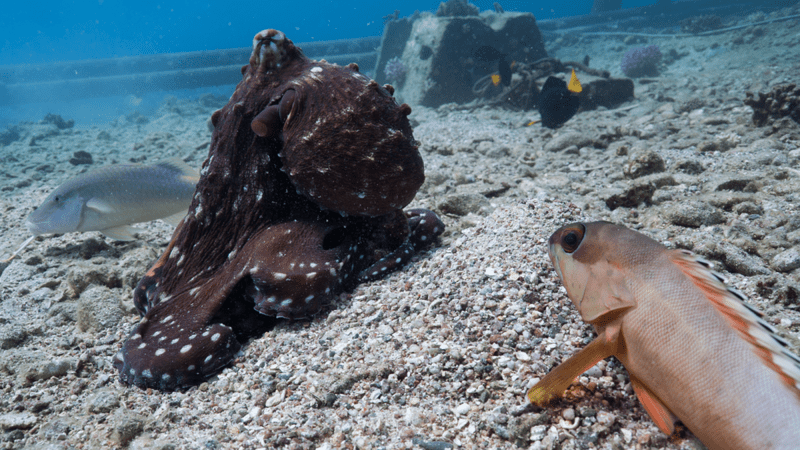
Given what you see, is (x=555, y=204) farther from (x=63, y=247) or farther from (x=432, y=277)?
(x=63, y=247)

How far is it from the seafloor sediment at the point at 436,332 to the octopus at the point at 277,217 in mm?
190

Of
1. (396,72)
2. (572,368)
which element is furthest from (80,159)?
(396,72)

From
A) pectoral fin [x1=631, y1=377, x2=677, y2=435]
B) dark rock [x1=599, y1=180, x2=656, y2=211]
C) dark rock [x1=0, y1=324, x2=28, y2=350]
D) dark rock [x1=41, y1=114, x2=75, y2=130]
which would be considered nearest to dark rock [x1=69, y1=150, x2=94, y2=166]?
dark rock [x1=0, y1=324, x2=28, y2=350]

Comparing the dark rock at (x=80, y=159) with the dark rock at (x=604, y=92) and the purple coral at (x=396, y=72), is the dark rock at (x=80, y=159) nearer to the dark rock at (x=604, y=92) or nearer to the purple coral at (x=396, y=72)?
the purple coral at (x=396, y=72)

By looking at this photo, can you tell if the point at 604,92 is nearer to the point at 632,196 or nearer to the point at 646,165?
the point at 646,165

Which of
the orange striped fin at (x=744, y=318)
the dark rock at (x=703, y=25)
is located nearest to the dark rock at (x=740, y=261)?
the orange striped fin at (x=744, y=318)

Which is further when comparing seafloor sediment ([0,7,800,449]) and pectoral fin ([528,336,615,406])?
seafloor sediment ([0,7,800,449])

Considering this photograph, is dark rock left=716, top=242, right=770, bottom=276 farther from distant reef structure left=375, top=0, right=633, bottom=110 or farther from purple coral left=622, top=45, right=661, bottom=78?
purple coral left=622, top=45, right=661, bottom=78

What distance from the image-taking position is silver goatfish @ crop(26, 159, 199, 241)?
3.93 metres

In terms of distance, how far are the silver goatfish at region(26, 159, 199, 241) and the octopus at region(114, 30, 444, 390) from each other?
1.42 m

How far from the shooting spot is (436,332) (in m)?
2.08

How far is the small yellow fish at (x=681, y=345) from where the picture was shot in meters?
1.19

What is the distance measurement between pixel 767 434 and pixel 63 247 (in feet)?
19.0

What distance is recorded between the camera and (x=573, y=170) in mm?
5480
